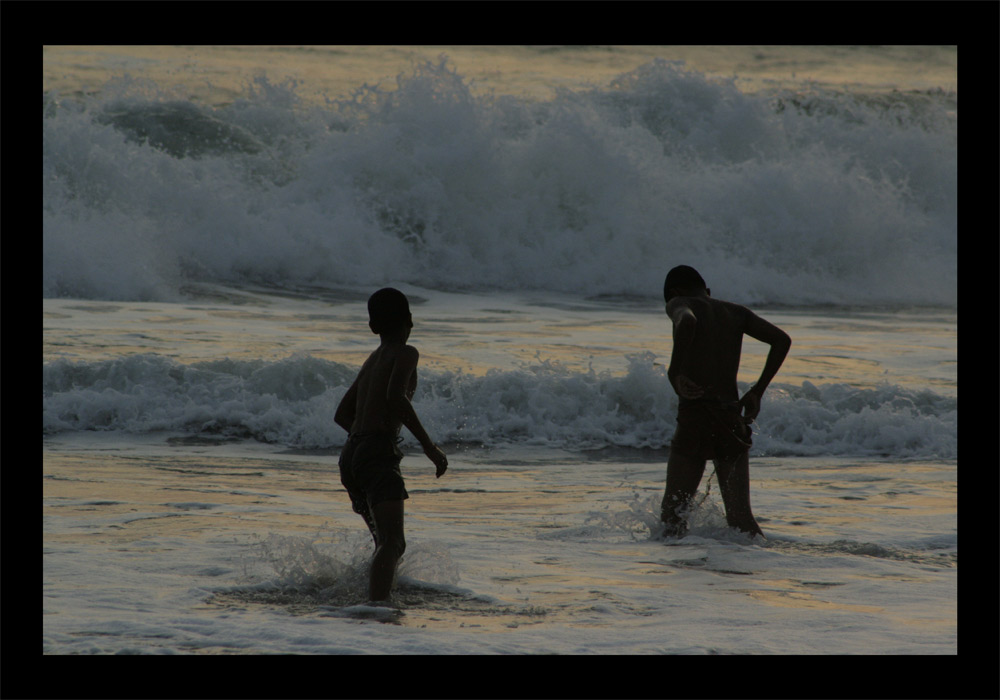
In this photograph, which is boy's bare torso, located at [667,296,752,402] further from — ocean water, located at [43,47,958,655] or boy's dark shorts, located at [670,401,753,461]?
ocean water, located at [43,47,958,655]

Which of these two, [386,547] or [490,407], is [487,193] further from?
[386,547]

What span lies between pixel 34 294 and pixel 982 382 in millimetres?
6438

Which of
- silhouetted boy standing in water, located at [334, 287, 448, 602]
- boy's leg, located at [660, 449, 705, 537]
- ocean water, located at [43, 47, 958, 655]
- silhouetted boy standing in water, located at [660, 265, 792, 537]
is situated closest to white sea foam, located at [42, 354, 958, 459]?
ocean water, located at [43, 47, 958, 655]

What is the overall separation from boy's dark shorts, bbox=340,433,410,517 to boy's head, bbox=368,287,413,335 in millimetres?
464

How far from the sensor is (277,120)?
22.6 m

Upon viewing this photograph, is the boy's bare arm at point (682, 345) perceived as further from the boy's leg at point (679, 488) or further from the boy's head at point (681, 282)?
the boy's leg at point (679, 488)

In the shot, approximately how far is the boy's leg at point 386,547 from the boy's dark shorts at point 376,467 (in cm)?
4

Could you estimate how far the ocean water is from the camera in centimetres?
503

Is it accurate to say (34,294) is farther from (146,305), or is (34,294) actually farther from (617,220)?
(617,220)

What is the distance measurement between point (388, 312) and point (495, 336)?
9068 mm

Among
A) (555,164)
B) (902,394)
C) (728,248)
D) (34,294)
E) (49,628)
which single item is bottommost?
(49,628)

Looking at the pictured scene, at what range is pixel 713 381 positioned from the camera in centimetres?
602

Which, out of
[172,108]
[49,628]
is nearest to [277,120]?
[172,108]

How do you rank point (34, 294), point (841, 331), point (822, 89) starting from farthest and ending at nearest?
point (822, 89) → point (841, 331) → point (34, 294)
